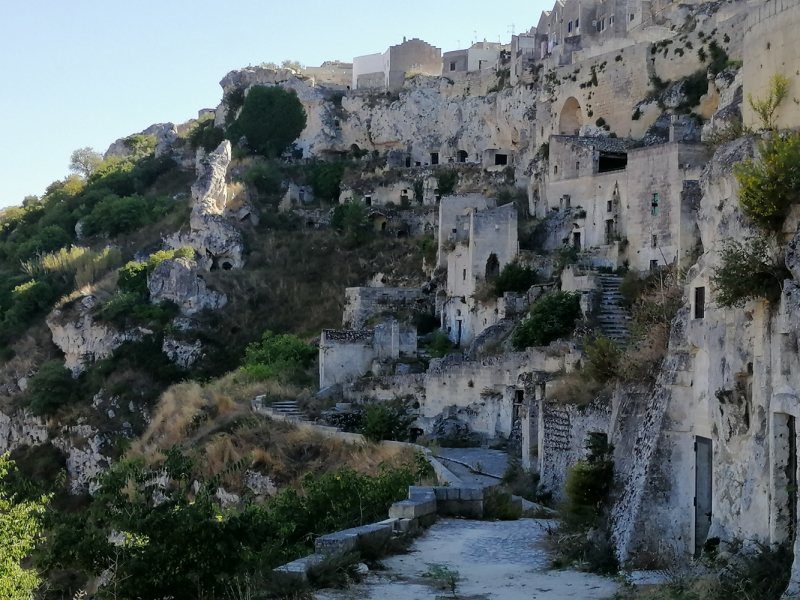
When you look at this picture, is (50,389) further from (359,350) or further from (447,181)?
(447,181)

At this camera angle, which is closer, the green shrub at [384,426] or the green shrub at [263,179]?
the green shrub at [384,426]

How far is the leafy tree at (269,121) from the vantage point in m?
58.4

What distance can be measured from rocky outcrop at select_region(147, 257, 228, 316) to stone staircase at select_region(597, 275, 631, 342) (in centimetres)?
2087

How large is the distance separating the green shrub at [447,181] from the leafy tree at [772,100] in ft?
118

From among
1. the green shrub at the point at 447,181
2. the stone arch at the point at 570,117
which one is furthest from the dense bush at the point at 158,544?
the green shrub at the point at 447,181

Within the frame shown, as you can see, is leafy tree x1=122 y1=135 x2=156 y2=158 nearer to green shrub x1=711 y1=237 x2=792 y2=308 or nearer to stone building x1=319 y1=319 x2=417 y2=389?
stone building x1=319 y1=319 x2=417 y2=389

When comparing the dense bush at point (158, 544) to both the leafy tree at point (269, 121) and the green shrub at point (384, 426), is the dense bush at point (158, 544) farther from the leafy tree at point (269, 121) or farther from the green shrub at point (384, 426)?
the leafy tree at point (269, 121)

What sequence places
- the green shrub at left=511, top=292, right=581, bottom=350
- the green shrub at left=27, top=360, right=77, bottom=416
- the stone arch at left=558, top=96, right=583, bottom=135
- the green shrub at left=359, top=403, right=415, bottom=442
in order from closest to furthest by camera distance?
the green shrub at left=359, top=403, right=415, bottom=442, the green shrub at left=511, top=292, right=581, bottom=350, the green shrub at left=27, top=360, right=77, bottom=416, the stone arch at left=558, top=96, right=583, bottom=135

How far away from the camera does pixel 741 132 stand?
12375 millimetres

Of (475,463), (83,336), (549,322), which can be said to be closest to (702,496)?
(475,463)

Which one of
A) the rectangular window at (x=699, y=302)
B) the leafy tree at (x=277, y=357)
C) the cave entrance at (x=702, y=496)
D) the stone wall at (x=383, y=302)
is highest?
the stone wall at (x=383, y=302)

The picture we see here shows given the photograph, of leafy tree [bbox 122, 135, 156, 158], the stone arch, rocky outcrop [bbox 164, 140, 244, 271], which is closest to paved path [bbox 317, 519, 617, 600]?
the stone arch

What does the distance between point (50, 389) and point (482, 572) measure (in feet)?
119

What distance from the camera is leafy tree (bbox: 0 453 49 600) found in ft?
37.1
